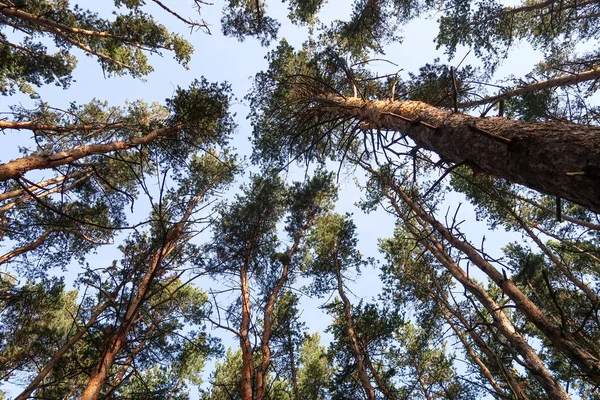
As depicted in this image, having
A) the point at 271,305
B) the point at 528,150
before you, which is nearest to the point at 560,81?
the point at 528,150

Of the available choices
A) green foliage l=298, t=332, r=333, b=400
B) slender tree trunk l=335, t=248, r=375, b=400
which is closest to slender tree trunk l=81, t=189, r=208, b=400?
slender tree trunk l=335, t=248, r=375, b=400

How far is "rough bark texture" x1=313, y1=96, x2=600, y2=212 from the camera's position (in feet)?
4.97

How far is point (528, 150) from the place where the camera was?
70.8 inches

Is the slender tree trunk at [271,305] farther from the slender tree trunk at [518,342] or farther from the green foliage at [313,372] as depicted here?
the slender tree trunk at [518,342]

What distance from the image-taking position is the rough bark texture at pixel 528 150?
151cm

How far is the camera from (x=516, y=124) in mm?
2045

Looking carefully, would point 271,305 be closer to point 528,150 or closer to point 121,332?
point 121,332

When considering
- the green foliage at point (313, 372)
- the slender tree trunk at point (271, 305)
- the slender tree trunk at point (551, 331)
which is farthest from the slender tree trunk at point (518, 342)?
the green foliage at point (313, 372)

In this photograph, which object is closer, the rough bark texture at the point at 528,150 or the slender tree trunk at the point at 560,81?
the rough bark texture at the point at 528,150

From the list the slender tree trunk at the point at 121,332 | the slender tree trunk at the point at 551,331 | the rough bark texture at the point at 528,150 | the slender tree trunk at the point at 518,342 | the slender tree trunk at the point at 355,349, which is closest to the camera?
the slender tree trunk at the point at 121,332

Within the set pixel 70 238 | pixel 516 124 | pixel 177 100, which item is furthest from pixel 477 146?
pixel 70 238

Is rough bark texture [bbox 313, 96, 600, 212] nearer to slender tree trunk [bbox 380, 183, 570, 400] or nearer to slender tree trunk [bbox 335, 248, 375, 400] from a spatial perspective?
slender tree trunk [bbox 380, 183, 570, 400]

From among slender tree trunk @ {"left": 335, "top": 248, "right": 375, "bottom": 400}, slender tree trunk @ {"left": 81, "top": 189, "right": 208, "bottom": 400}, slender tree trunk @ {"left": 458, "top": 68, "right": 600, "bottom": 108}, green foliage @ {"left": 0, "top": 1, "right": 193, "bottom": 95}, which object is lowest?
slender tree trunk @ {"left": 81, "top": 189, "right": 208, "bottom": 400}

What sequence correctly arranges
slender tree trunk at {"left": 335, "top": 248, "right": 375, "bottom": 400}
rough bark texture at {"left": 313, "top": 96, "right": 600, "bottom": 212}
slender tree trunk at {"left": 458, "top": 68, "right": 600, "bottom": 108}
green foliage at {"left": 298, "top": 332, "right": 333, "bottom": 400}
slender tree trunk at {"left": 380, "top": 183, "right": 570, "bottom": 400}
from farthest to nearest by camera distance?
green foliage at {"left": 298, "top": 332, "right": 333, "bottom": 400} < slender tree trunk at {"left": 335, "top": 248, "right": 375, "bottom": 400} < slender tree trunk at {"left": 458, "top": 68, "right": 600, "bottom": 108} < slender tree trunk at {"left": 380, "top": 183, "right": 570, "bottom": 400} < rough bark texture at {"left": 313, "top": 96, "right": 600, "bottom": 212}
